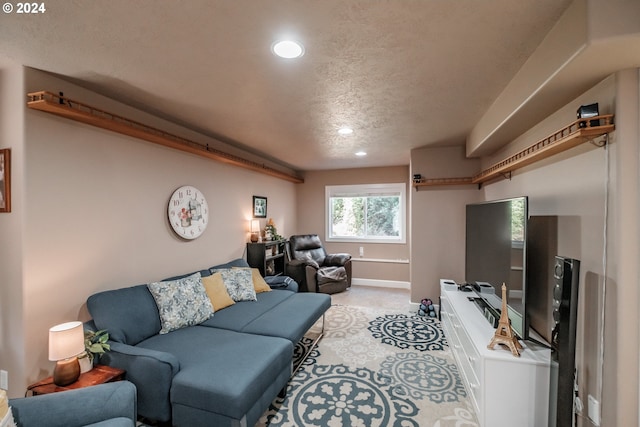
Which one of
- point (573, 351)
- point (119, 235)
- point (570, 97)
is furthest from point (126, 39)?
point (573, 351)

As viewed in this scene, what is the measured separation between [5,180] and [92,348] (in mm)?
1266

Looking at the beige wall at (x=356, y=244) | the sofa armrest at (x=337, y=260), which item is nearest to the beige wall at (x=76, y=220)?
the sofa armrest at (x=337, y=260)

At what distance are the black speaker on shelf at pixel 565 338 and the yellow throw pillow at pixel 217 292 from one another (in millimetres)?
2660

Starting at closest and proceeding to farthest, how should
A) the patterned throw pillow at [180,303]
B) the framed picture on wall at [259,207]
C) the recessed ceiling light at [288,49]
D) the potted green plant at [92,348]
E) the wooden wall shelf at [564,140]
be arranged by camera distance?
the wooden wall shelf at [564,140] → the recessed ceiling light at [288,49] → the potted green plant at [92,348] → the patterned throw pillow at [180,303] → the framed picture on wall at [259,207]

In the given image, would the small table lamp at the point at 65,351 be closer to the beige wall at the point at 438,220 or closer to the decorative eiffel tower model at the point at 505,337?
the decorative eiffel tower model at the point at 505,337

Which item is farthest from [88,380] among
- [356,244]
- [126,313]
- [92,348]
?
[356,244]

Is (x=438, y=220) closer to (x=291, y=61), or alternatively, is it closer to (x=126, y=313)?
(x=291, y=61)

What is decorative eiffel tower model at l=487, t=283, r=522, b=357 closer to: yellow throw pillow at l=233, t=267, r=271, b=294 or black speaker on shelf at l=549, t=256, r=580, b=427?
black speaker on shelf at l=549, t=256, r=580, b=427

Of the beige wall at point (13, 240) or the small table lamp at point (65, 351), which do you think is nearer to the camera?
the small table lamp at point (65, 351)

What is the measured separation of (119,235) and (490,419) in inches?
123

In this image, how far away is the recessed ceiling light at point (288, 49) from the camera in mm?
1509

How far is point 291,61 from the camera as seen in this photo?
170 centimetres

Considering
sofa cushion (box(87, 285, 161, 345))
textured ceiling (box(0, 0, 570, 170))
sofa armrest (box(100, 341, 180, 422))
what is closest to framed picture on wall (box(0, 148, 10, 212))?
textured ceiling (box(0, 0, 570, 170))

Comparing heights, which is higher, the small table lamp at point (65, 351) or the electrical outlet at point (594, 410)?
the small table lamp at point (65, 351)
